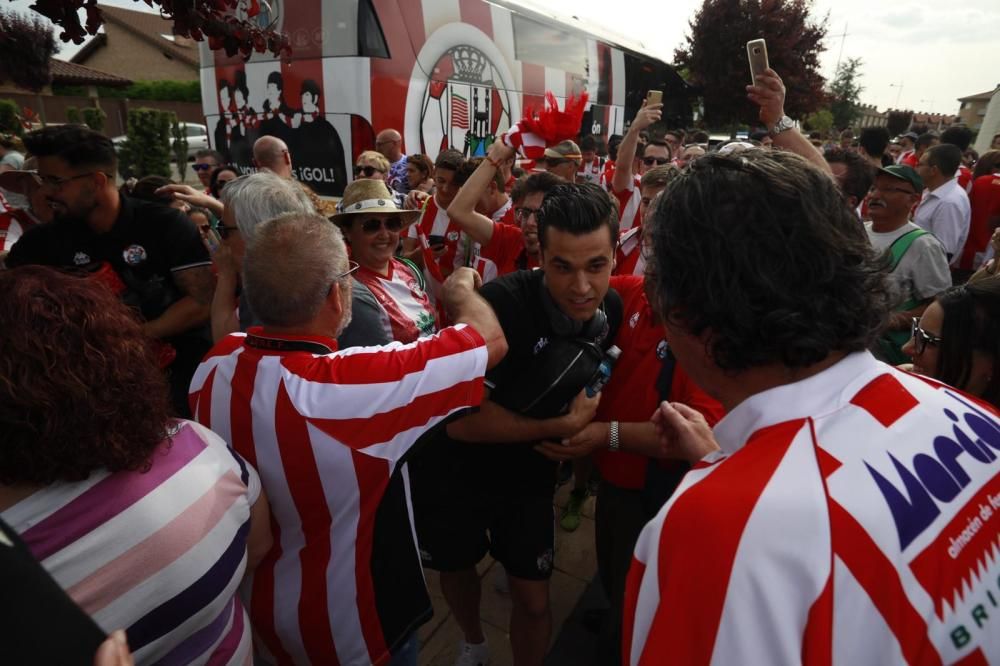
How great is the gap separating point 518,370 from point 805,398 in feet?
3.74

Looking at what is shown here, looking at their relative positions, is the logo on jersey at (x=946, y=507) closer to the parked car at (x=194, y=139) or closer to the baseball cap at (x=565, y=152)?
the baseball cap at (x=565, y=152)

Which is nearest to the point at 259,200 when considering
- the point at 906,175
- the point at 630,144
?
the point at 630,144

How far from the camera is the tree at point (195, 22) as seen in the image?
1.33m

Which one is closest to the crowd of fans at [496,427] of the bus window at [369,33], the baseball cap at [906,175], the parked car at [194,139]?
the baseball cap at [906,175]

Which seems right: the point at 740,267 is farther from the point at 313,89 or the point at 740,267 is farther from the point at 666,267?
the point at 313,89

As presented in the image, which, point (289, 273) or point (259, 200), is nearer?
point (289, 273)

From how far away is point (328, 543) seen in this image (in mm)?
1549

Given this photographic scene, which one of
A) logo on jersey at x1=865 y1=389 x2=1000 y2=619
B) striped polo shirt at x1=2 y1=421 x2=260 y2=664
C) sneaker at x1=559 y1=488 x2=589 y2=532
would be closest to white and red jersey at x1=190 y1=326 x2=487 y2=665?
striped polo shirt at x1=2 y1=421 x2=260 y2=664

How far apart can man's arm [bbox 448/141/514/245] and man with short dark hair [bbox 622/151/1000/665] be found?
220 cm

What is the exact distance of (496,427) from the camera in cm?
185

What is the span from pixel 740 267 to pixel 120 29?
47.5 metres

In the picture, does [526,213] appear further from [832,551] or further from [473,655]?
[832,551]

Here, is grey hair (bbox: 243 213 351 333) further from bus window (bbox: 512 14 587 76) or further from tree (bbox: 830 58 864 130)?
tree (bbox: 830 58 864 130)

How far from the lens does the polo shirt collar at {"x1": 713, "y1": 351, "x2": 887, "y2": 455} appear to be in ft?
2.80
